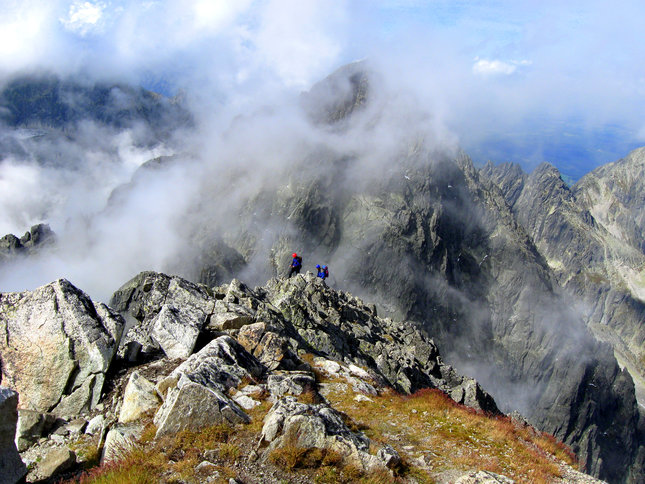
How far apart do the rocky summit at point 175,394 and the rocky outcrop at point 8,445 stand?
35mm

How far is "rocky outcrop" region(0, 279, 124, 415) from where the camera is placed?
17.3 m

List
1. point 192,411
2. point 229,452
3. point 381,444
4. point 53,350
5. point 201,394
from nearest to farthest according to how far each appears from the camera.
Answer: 1. point 229,452
2. point 192,411
3. point 201,394
4. point 381,444
5. point 53,350

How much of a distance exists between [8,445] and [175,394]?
15.6ft

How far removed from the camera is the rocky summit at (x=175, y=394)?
43.1ft

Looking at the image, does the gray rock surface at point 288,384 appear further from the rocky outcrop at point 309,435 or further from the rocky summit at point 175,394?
the rocky outcrop at point 309,435

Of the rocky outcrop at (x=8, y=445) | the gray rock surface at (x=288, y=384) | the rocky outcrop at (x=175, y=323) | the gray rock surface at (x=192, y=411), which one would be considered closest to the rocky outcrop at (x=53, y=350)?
the rocky outcrop at (x=175, y=323)

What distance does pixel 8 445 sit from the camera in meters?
11.6

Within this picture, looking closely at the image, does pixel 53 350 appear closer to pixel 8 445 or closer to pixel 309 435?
pixel 8 445

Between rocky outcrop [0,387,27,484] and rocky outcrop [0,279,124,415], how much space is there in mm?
5378

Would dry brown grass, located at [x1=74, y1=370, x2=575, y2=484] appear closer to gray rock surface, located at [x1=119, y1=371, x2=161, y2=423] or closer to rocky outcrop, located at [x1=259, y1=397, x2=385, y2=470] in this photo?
rocky outcrop, located at [x1=259, y1=397, x2=385, y2=470]

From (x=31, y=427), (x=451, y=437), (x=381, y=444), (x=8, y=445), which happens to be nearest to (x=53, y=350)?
(x=31, y=427)

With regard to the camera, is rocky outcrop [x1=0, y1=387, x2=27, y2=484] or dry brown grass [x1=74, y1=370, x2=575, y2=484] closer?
rocky outcrop [x1=0, y1=387, x2=27, y2=484]

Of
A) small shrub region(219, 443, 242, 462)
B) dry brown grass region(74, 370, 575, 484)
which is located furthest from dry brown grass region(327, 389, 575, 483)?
small shrub region(219, 443, 242, 462)

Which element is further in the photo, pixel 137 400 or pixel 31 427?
pixel 137 400
